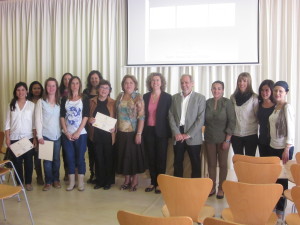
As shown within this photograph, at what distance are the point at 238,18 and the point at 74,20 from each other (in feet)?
11.3

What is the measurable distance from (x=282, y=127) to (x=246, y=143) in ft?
1.90

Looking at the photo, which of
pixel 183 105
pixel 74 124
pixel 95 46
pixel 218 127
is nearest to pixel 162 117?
pixel 183 105

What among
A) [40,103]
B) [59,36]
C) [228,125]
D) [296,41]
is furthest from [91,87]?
[296,41]

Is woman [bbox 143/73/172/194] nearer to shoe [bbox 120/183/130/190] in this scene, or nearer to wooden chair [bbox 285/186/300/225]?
shoe [bbox 120/183/130/190]

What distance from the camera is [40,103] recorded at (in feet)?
13.9

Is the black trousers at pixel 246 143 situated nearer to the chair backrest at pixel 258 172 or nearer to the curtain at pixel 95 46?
the chair backrest at pixel 258 172

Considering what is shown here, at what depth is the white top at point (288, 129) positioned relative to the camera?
3.41 meters

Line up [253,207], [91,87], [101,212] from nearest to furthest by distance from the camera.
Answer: [253,207] → [101,212] → [91,87]

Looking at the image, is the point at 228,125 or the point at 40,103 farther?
the point at 40,103

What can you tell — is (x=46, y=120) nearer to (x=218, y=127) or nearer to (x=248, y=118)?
(x=218, y=127)

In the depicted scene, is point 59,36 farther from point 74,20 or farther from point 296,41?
point 296,41

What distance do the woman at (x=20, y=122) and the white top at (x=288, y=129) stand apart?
126 inches

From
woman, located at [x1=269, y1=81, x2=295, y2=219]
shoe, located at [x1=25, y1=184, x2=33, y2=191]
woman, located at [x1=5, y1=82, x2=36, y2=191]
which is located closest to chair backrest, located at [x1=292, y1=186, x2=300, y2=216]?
woman, located at [x1=269, y1=81, x2=295, y2=219]

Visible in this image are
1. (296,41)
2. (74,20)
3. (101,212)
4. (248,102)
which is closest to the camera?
(101,212)
